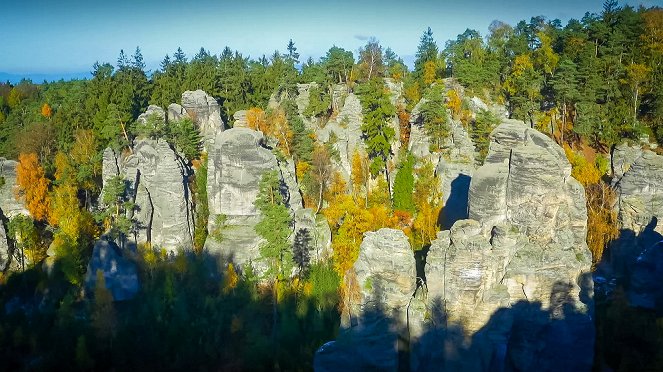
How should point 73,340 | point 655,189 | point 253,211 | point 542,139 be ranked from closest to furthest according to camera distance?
1. point 542,139
2. point 73,340
3. point 655,189
4. point 253,211

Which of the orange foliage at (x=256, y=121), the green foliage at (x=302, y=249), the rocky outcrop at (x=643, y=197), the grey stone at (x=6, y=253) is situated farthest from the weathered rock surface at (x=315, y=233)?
the grey stone at (x=6, y=253)

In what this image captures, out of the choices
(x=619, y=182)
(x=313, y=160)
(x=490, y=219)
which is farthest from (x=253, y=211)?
(x=619, y=182)

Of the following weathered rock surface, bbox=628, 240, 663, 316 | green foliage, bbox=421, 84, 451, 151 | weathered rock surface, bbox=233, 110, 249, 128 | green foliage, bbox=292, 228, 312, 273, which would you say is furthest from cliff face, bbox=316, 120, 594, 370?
weathered rock surface, bbox=233, 110, 249, 128

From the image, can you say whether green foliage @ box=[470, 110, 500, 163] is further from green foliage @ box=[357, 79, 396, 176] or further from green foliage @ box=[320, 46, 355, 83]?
green foliage @ box=[320, 46, 355, 83]

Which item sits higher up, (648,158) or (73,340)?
(648,158)

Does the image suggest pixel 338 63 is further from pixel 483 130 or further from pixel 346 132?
pixel 483 130

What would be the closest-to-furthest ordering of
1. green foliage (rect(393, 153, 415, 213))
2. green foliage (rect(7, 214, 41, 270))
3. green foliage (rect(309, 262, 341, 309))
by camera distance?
1. green foliage (rect(309, 262, 341, 309))
2. green foliage (rect(393, 153, 415, 213))
3. green foliage (rect(7, 214, 41, 270))

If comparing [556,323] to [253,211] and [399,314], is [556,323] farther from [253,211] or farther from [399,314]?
[253,211]
